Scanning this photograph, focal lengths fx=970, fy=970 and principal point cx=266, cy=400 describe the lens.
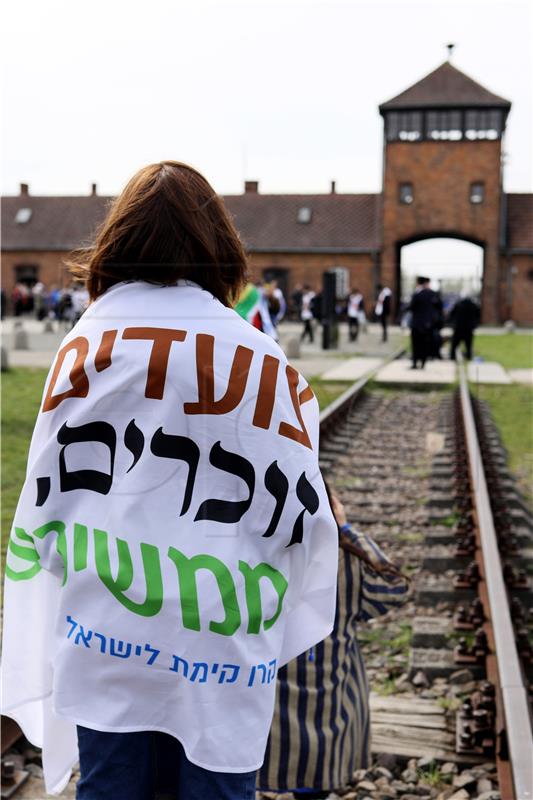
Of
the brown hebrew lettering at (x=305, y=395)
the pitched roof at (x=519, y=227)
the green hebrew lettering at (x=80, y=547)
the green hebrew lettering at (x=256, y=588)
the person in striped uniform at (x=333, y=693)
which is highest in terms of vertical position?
the pitched roof at (x=519, y=227)

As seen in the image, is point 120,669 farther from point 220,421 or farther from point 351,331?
point 351,331

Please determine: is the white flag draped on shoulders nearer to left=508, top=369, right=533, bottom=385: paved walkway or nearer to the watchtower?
the watchtower

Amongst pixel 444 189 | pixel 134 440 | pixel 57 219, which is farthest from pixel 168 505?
pixel 444 189

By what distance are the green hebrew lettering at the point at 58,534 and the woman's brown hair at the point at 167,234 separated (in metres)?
0.47

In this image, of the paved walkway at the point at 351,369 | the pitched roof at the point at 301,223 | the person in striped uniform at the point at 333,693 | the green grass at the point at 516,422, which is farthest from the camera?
the paved walkway at the point at 351,369

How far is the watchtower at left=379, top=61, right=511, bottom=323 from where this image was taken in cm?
281

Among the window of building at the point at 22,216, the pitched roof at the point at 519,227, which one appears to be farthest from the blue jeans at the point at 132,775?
the pitched roof at the point at 519,227

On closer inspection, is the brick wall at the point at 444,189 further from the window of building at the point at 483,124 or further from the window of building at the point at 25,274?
the window of building at the point at 25,274

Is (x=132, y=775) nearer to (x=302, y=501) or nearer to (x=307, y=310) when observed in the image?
(x=302, y=501)

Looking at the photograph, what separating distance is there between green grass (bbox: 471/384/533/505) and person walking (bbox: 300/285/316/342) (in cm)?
194

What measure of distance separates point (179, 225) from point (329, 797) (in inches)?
79.8

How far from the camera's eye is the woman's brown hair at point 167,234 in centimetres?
179

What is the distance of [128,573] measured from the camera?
1741 mm

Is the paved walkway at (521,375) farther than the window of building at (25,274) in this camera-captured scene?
Yes
